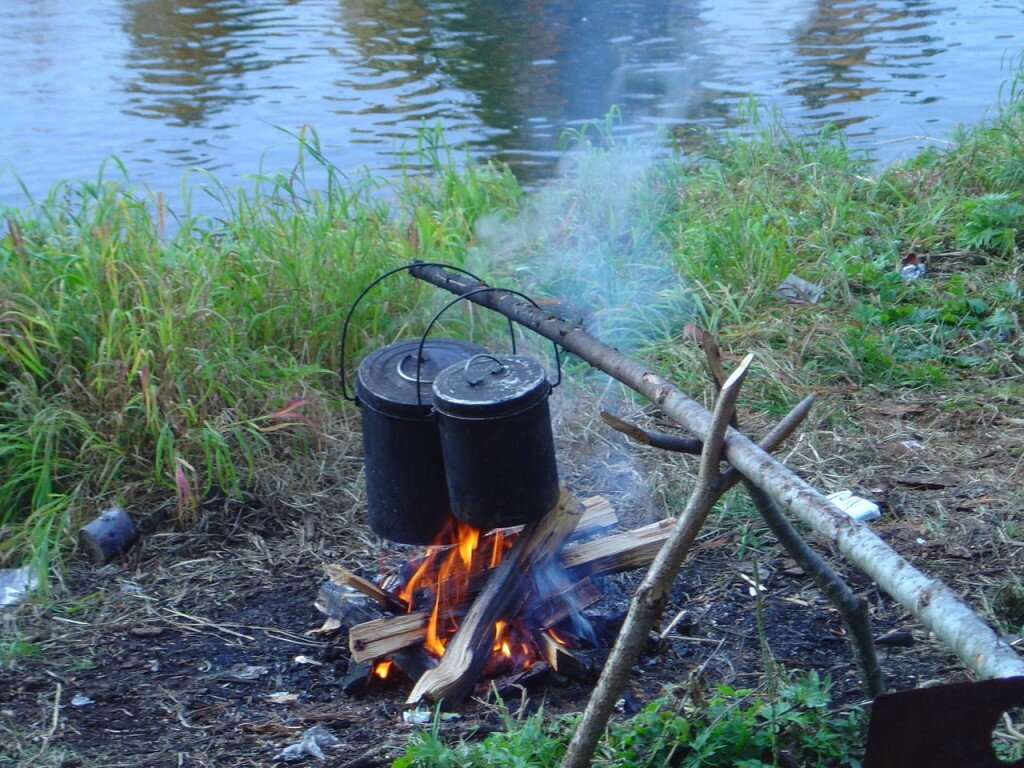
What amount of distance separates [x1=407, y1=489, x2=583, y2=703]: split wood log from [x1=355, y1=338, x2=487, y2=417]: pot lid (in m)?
0.52

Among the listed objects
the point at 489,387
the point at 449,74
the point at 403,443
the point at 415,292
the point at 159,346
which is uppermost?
the point at 489,387

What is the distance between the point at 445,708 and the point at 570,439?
165cm

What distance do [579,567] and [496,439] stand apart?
65cm

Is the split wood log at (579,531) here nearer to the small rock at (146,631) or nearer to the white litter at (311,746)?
the white litter at (311,746)

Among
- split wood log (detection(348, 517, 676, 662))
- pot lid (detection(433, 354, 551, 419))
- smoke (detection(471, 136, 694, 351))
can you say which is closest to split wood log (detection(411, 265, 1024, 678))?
pot lid (detection(433, 354, 551, 419))

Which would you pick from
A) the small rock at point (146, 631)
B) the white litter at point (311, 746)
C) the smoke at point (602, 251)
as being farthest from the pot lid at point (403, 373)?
the smoke at point (602, 251)

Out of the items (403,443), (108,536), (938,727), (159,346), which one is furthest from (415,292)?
(938,727)

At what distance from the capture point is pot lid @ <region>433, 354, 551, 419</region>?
2.74 m

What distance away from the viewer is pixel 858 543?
76.9 inches

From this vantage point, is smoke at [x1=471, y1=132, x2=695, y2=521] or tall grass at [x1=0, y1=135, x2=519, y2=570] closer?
tall grass at [x1=0, y1=135, x2=519, y2=570]

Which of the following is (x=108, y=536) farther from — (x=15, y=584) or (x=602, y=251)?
(x=602, y=251)

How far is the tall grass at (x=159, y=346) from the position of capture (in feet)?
Answer: 12.8

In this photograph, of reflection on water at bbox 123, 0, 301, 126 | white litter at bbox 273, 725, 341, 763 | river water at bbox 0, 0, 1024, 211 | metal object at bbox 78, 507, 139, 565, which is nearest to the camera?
white litter at bbox 273, 725, 341, 763

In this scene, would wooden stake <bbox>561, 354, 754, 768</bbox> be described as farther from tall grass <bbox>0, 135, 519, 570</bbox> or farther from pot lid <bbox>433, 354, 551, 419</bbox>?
tall grass <bbox>0, 135, 519, 570</bbox>
